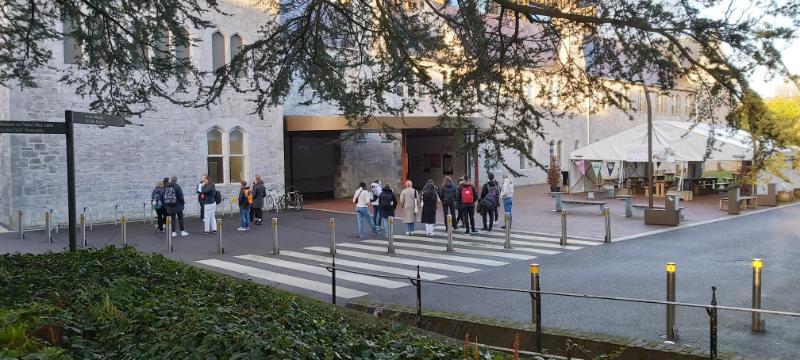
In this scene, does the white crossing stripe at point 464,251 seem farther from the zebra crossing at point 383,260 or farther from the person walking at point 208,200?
the person walking at point 208,200

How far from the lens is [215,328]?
458 centimetres

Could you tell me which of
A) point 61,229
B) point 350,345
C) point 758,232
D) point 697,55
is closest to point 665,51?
point 697,55

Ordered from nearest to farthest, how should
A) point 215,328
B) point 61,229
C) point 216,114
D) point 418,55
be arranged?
point 215,328 → point 418,55 → point 61,229 → point 216,114

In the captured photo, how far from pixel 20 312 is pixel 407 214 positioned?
43.0 ft

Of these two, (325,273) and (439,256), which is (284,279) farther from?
(439,256)

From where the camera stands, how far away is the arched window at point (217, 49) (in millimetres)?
23922

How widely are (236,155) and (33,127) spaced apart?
53.5ft

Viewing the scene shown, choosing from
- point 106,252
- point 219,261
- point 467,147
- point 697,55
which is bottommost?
point 219,261

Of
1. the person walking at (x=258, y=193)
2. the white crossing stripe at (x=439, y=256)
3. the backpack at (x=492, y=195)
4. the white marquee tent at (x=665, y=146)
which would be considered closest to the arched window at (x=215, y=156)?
the person walking at (x=258, y=193)

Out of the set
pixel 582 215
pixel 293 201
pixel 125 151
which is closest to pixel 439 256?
pixel 582 215

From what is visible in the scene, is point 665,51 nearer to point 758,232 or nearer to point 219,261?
point 219,261

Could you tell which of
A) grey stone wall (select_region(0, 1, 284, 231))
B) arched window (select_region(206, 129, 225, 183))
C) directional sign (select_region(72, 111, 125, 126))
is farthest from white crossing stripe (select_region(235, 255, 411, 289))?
arched window (select_region(206, 129, 225, 183))

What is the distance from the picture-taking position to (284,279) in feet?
37.4

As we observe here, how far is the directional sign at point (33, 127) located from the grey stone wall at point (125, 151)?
353 inches
